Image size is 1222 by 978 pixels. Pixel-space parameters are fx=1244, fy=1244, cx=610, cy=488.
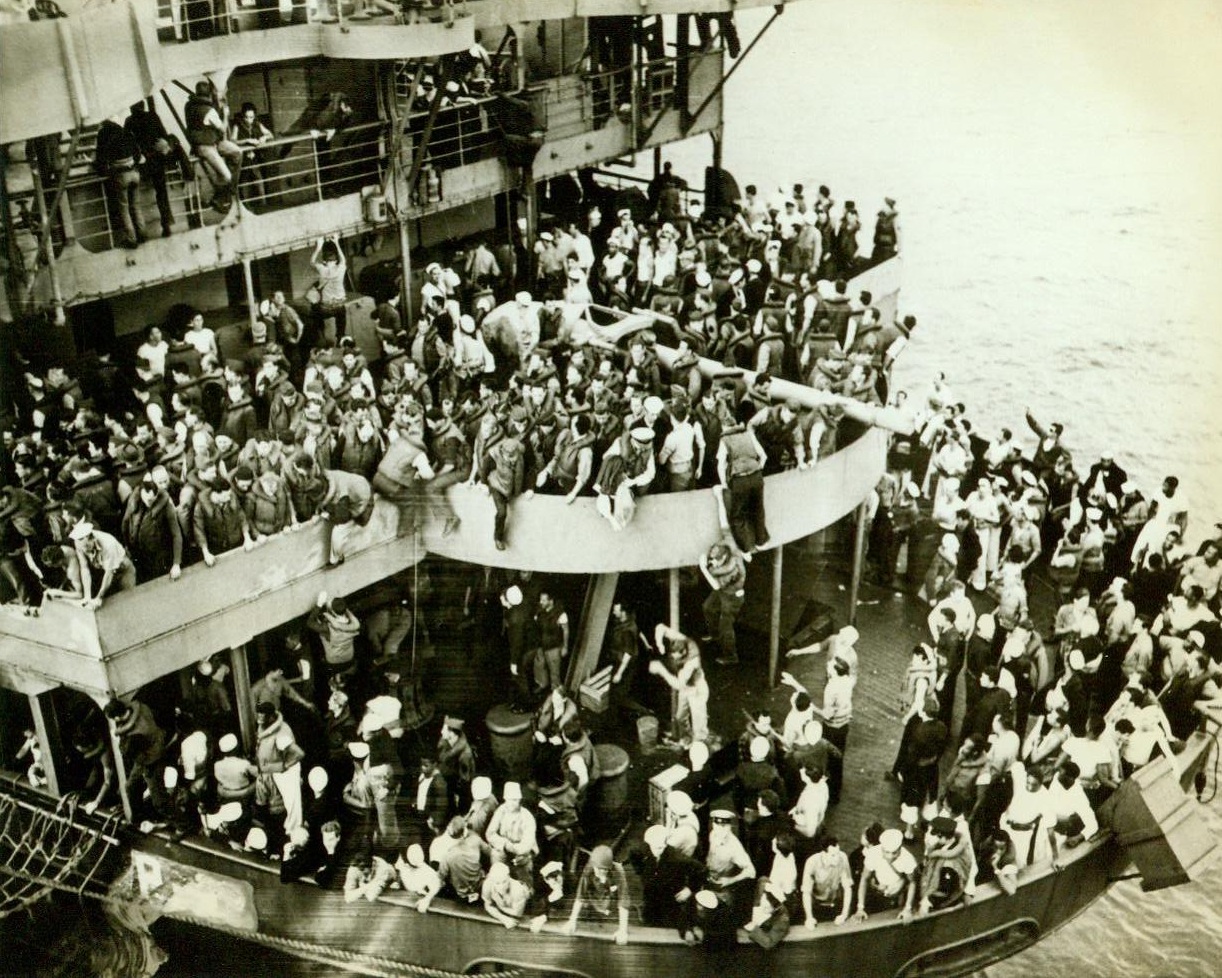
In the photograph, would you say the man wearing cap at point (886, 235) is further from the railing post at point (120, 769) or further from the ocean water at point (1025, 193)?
the railing post at point (120, 769)

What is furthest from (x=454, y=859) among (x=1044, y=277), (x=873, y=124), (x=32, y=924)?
(x=873, y=124)

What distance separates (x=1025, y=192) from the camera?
147 feet

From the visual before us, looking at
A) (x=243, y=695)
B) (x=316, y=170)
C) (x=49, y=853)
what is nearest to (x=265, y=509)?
(x=243, y=695)

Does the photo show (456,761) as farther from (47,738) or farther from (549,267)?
(549,267)

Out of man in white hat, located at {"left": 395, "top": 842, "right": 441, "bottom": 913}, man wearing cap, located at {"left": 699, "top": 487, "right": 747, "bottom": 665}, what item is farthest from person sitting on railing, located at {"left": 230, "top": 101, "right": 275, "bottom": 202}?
man in white hat, located at {"left": 395, "top": 842, "right": 441, "bottom": 913}

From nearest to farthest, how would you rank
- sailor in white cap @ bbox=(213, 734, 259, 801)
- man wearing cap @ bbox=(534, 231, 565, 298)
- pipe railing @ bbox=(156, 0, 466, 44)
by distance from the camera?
A: sailor in white cap @ bbox=(213, 734, 259, 801), pipe railing @ bbox=(156, 0, 466, 44), man wearing cap @ bbox=(534, 231, 565, 298)

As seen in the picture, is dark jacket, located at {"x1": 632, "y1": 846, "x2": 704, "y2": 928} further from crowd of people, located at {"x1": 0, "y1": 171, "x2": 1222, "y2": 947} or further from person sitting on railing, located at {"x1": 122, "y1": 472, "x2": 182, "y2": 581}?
person sitting on railing, located at {"x1": 122, "y1": 472, "x2": 182, "y2": 581}

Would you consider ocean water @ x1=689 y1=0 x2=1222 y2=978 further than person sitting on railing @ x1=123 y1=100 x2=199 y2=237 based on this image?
Yes

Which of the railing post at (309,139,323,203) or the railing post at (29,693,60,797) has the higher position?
the railing post at (309,139,323,203)

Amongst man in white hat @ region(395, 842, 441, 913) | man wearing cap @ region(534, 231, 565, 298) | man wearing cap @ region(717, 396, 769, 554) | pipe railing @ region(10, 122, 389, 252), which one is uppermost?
pipe railing @ region(10, 122, 389, 252)

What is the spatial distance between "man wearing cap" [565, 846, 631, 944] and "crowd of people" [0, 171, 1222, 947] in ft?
0.11

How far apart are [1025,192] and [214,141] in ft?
116

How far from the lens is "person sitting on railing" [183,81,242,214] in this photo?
53.2 ft

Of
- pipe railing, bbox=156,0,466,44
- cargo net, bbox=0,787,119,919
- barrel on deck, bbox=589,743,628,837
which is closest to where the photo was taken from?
cargo net, bbox=0,787,119,919
